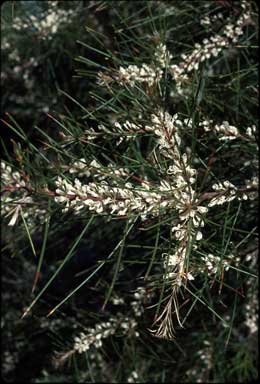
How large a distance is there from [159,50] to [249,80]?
444 millimetres

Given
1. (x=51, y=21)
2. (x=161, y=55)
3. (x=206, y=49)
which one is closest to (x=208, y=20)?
(x=206, y=49)

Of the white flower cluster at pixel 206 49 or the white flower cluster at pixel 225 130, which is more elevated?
the white flower cluster at pixel 206 49

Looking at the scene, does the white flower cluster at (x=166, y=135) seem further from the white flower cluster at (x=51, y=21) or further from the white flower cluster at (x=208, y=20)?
the white flower cluster at (x=51, y=21)

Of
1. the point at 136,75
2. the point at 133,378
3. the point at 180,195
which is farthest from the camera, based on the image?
the point at 133,378

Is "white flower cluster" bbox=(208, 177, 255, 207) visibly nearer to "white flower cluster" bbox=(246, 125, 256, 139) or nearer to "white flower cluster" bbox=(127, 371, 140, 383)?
"white flower cluster" bbox=(246, 125, 256, 139)

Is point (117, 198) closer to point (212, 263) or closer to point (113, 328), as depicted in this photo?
point (212, 263)

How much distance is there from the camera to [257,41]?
1.50 m

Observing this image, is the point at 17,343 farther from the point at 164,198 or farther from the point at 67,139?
the point at 164,198

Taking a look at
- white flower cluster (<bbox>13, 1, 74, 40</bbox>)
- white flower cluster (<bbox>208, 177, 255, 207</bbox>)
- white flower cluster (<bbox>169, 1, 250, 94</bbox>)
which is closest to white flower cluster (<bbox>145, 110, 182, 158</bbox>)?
white flower cluster (<bbox>208, 177, 255, 207</bbox>)

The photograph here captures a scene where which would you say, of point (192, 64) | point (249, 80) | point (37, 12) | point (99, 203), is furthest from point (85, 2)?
point (99, 203)

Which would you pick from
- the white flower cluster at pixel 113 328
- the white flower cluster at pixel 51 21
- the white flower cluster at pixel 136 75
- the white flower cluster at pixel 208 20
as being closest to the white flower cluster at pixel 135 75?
the white flower cluster at pixel 136 75

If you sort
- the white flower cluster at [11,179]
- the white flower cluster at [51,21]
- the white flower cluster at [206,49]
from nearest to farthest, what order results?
the white flower cluster at [11,179], the white flower cluster at [206,49], the white flower cluster at [51,21]

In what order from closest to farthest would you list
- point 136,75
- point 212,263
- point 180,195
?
1. point 180,195
2. point 212,263
3. point 136,75

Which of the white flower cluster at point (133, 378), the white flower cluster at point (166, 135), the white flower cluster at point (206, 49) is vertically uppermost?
the white flower cluster at point (166, 135)
